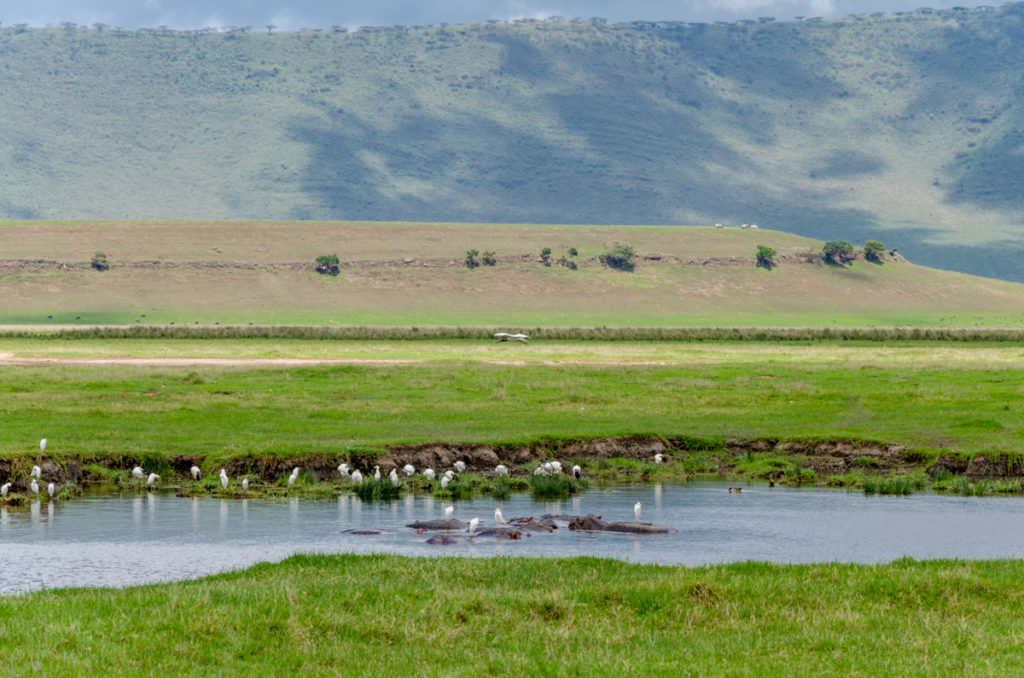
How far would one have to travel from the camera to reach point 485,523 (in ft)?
99.3

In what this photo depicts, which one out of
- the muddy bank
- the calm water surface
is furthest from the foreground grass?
the muddy bank

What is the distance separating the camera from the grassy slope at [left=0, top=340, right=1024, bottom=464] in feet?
134

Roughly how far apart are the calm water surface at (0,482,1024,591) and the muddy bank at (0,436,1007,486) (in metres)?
3.01

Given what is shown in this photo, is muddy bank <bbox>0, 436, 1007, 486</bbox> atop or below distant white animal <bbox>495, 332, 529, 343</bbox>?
below

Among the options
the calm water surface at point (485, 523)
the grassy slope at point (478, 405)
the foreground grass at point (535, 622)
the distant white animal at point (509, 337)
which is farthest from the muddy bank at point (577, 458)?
the distant white animal at point (509, 337)

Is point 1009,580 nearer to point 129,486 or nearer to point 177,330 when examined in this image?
point 129,486

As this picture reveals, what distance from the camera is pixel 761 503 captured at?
110 ft

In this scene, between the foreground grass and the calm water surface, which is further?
the calm water surface

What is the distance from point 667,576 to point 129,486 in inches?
773

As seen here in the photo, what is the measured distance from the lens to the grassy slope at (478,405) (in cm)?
4078

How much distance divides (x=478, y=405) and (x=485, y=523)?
809 inches

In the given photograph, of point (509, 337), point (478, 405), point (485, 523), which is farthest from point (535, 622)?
point (509, 337)

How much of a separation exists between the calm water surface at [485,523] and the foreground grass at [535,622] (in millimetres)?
4501

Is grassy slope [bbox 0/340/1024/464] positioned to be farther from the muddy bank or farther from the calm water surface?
the calm water surface
